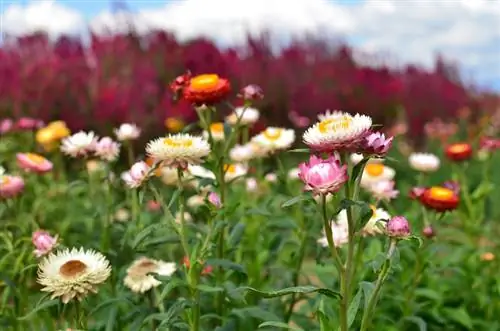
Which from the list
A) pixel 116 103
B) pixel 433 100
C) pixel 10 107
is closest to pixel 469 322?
pixel 116 103

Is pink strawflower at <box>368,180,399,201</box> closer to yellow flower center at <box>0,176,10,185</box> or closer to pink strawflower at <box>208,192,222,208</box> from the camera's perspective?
pink strawflower at <box>208,192,222,208</box>

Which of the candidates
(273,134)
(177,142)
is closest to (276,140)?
(273,134)

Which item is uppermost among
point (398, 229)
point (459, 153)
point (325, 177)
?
point (325, 177)

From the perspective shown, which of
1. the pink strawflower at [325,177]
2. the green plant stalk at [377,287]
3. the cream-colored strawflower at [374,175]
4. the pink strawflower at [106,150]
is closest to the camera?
the pink strawflower at [325,177]

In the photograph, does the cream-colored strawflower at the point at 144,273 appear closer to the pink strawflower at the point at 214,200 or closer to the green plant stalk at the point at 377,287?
the pink strawflower at the point at 214,200

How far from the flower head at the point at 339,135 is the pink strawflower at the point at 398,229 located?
0.27 m

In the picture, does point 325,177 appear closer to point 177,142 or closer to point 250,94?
point 177,142

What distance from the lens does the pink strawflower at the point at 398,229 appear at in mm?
2041

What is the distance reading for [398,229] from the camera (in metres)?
2.04

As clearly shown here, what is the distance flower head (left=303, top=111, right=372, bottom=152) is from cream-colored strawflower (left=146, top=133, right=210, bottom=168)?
0.52 m

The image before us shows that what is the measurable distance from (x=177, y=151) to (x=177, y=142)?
49 millimetres


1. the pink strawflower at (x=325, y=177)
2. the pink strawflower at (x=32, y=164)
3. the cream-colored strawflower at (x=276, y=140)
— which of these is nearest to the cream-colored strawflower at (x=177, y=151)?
the pink strawflower at (x=325, y=177)

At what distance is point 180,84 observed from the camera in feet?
9.09

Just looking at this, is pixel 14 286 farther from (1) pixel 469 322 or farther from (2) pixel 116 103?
(2) pixel 116 103
